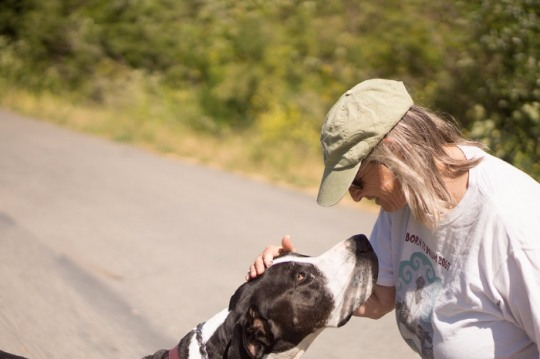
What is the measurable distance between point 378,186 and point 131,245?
422cm

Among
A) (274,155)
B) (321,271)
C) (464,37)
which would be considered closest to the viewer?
(321,271)

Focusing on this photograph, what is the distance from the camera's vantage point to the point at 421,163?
252 centimetres

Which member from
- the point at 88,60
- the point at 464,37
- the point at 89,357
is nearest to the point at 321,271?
the point at 89,357

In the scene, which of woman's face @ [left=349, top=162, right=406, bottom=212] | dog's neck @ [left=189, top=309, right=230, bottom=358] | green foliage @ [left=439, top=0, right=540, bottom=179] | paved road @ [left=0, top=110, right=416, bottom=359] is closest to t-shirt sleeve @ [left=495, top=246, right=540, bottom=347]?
woman's face @ [left=349, top=162, right=406, bottom=212]

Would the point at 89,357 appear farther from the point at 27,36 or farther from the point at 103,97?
the point at 27,36

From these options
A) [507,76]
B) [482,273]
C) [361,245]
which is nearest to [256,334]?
[361,245]

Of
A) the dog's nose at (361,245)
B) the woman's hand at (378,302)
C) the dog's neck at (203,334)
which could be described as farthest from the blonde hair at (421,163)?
the dog's neck at (203,334)

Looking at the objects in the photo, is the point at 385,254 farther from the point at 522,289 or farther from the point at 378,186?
the point at 522,289

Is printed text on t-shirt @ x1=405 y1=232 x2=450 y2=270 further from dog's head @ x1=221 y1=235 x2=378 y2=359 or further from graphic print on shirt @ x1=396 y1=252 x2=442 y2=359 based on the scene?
dog's head @ x1=221 y1=235 x2=378 y2=359

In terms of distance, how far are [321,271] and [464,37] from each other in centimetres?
737

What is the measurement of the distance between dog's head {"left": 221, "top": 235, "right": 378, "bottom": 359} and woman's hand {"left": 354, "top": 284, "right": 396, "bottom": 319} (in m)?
0.20

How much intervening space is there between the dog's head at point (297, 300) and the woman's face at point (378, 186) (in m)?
0.31

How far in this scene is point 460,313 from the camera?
258cm

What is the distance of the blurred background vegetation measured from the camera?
27.3 feet
